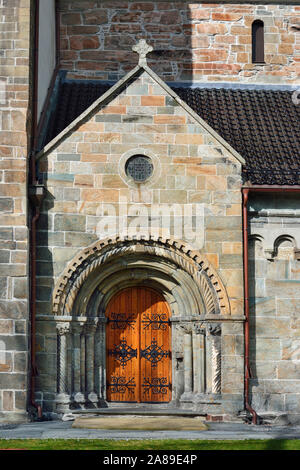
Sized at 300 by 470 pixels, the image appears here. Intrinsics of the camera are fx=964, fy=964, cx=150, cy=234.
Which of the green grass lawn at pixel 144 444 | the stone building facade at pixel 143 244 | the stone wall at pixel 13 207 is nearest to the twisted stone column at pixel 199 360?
the stone building facade at pixel 143 244

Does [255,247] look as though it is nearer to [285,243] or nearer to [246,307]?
[285,243]

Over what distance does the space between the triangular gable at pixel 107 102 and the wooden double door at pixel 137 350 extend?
328 centimetres

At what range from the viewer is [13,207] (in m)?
18.0

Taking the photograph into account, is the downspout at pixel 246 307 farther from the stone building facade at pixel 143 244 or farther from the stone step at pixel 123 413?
the stone step at pixel 123 413

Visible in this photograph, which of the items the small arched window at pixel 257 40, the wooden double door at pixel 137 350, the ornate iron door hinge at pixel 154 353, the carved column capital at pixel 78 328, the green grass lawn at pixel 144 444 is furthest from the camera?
the small arched window at pixel 257 40

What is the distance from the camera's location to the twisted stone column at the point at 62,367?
18172 mm

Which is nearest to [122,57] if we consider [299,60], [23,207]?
[299,60]

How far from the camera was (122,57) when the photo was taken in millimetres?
23203

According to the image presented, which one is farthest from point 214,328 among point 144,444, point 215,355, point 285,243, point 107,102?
point 107,102

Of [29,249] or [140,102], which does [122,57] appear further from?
[29,249]

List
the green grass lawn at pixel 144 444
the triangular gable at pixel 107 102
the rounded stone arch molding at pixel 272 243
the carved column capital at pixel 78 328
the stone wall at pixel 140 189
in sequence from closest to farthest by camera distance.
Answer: the green grass lawn at pixel 144 444
the stone wall at pixel 140 189
the carved column capital at pixel 78 328
the triangular gable at pixel 107 102
the rounded stone arch molding at pixel 272 243

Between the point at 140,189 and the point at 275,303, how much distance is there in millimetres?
3492

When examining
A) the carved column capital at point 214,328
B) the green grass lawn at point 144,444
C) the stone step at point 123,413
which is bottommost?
the green grass lawn at point 144,444

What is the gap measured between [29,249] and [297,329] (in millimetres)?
5477
